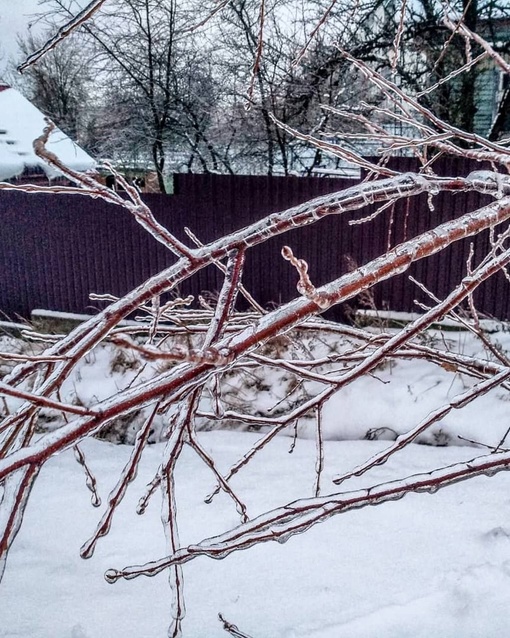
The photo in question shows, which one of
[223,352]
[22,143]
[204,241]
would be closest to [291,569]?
[223,352]

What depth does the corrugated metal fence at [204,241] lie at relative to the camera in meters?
5.49

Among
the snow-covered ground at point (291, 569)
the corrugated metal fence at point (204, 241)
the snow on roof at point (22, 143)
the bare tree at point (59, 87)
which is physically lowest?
the snow-covered ground at point (291, 569)

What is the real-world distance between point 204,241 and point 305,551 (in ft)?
12.1

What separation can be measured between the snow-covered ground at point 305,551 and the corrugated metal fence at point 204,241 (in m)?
1.28

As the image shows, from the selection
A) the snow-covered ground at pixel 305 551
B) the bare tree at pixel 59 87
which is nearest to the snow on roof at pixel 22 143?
the bare tree at pixel 59 87

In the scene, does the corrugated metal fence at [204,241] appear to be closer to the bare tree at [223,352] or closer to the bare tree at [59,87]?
the bare tree at [223,352]

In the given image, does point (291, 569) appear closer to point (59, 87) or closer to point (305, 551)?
point (305, 551)

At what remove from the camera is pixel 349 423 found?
466 centimetres

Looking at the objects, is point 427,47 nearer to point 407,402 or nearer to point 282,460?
point 407,402

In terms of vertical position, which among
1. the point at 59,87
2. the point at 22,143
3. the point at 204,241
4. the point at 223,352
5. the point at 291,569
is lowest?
the point at 291,569

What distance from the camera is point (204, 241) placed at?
6.23 meters

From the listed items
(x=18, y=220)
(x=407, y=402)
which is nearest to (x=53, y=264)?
(x=18, y=220)

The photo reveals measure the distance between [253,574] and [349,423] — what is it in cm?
170

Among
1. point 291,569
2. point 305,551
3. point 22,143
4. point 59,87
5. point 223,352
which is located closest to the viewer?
point 223,352
